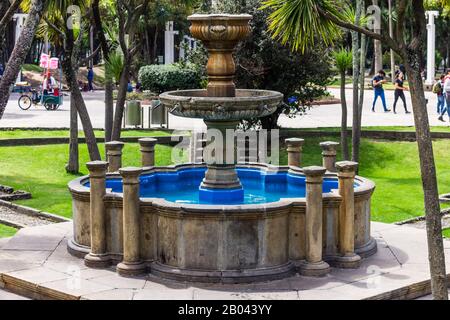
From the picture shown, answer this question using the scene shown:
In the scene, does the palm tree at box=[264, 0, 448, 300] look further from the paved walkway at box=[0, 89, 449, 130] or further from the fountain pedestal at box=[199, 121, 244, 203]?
the paved walkway at box=[0, 89, 449, 130]

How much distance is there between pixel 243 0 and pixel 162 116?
16.3ft

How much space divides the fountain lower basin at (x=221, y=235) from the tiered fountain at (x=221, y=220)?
12mm

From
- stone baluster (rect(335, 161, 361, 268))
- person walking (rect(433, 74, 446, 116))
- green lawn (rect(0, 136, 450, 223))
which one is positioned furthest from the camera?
person walking (rect(433, 74, 446, 116))

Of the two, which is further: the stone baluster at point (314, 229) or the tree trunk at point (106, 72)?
the tree trunk at point (106, 72)

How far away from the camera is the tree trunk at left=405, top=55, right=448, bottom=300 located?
910 centimetres

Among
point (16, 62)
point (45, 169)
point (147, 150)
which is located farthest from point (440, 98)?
point (16, 62)

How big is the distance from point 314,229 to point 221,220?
1.15 meters

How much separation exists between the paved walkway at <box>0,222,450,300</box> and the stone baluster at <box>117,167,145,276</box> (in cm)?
15

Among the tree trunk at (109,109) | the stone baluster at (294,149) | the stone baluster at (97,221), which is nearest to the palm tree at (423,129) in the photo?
the stone baluster at (97,221)

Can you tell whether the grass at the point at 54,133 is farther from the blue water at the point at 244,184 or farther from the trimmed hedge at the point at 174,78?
the blue water at the point at 244,184

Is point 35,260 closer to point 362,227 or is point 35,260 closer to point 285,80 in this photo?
point 362,227

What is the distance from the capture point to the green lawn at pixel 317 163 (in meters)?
16.8

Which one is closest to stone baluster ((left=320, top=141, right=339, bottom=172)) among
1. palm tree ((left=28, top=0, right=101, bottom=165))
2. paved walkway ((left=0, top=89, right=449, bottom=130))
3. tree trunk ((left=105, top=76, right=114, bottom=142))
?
palm tree ((left=28, top=0, right=101, bottom=165))

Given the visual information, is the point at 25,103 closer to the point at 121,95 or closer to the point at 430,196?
the point at 121,95
